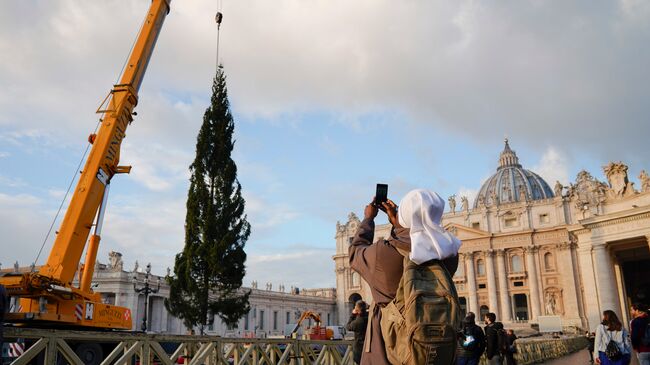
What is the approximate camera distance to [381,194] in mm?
3703

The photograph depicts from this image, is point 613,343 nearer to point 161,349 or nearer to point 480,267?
point 161,349

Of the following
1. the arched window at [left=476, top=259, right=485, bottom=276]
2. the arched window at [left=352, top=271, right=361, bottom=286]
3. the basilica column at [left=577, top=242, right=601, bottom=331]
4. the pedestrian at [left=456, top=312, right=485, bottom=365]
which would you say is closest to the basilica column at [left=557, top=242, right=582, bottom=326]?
Result: the arched window at [left=476, top=259, right=485, bottom=276]

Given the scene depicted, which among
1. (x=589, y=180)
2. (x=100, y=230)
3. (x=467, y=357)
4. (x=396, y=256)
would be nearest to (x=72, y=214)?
(x=100, y=230)

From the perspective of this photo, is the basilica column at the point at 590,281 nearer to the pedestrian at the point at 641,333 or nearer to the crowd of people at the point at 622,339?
the crowd of people at the point at 622,339

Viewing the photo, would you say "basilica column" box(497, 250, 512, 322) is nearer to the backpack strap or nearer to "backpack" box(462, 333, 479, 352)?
"backpack" box(462, 333, 479, 352)

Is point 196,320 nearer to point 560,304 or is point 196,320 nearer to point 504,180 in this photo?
point 560,304

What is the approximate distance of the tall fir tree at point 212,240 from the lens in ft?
77.9

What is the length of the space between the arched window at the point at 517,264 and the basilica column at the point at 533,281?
1147mm

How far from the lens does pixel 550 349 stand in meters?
22.2

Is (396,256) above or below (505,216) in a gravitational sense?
below

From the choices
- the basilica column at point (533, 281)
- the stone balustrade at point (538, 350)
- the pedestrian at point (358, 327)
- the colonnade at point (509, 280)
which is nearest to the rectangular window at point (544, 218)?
the colonnade at point (509, 280)

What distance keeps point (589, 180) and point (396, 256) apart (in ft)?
171

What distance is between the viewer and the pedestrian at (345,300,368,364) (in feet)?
24.6

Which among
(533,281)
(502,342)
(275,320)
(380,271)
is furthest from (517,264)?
(380,271)
